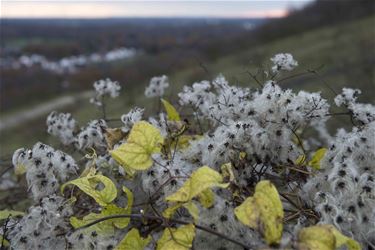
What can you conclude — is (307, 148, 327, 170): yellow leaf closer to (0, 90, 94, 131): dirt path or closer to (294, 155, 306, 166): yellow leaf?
(294, 155, 306, 166): yellow leaf

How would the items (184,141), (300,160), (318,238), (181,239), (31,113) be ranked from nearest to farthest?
(318,238), (181,239), (300,160), (184,141), (31,113)

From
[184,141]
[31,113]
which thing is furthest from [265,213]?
[31,113]

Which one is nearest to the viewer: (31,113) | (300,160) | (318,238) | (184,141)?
(318,238)

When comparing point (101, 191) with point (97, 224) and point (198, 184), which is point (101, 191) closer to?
point (97, 224)

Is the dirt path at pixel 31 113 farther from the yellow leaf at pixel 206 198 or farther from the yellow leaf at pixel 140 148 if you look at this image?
the yellow leaf at pixel 206 198

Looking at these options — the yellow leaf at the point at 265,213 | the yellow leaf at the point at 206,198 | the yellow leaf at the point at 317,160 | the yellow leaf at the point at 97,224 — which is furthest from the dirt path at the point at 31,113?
the yellow leaf at the point at 265,213

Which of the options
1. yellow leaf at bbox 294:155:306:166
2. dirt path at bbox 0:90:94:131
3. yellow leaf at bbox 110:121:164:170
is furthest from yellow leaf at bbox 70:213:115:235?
dirt path at bbox 0:90:94:131

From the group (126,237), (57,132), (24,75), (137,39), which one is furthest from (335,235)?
(137,39)
